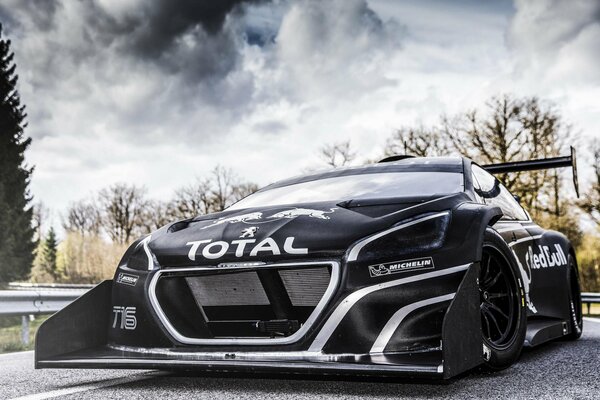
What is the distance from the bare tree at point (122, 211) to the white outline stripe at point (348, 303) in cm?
5732

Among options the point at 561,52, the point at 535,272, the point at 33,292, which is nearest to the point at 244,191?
the point at 561,52

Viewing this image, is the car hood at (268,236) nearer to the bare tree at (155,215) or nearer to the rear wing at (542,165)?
the rear wing at (542,165)

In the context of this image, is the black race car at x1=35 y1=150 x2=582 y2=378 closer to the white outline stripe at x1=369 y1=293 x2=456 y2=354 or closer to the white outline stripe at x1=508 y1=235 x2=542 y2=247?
the white outline stripe at x1=369 y1=293 x2=456 y2=354

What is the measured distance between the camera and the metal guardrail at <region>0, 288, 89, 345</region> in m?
7.71

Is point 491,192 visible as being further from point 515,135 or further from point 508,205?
point 515,135

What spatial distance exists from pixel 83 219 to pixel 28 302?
57853 mm

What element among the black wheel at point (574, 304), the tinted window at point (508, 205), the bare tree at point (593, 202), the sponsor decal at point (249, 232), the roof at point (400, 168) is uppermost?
the bare tree at point (593, 202)

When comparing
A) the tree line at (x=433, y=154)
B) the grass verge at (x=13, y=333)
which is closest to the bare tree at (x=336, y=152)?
the tree line at (x=433, y=154)

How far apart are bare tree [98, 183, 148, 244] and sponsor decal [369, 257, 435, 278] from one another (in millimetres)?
57378

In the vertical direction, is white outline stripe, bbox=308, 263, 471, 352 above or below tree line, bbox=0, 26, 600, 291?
below

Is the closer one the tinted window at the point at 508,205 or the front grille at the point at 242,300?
the front grille at the point at 242,300

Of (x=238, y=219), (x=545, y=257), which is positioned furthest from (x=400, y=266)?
(x=545, y=257)

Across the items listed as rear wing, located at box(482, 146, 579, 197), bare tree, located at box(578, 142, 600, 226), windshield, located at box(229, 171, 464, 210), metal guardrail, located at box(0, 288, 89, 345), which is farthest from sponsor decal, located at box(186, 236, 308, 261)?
bare tree, located at box(578, 142, 600, 226)

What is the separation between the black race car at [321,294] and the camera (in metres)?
3.06
